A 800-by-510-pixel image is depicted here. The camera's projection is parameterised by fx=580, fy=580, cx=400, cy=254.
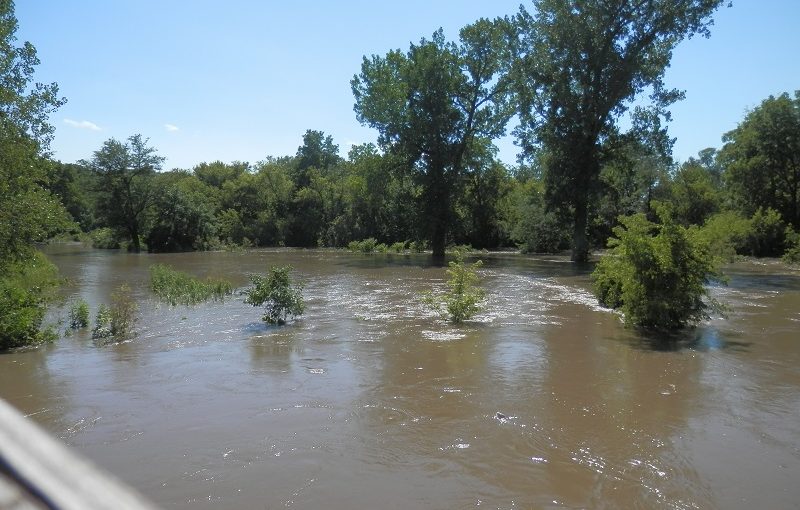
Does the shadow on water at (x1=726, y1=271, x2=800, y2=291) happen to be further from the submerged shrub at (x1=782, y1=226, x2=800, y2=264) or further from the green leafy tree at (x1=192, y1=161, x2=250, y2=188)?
the green leafy tree at (x1=192, y1=161, x2=250, y2=188)

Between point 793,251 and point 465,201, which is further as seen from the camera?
point 465,201

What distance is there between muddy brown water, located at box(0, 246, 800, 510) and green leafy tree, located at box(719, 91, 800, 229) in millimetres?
33018

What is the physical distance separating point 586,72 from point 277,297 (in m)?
25.3

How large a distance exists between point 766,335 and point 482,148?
3294 cm

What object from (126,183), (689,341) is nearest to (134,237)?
(126,183)

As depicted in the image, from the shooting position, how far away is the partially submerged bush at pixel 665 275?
41.0 feet

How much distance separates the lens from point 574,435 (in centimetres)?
698

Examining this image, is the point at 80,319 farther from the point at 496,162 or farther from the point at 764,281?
the point at 496,162

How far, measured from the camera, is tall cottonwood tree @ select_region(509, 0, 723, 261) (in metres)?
31.6

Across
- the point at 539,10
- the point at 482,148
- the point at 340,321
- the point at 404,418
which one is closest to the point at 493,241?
the point at 482,148

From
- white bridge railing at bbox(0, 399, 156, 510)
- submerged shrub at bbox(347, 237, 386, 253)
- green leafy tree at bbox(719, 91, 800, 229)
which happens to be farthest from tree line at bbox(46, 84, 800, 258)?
white bridge railing at bbox(0, 399, 156, 510)

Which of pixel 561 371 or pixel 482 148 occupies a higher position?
pixel 482 148

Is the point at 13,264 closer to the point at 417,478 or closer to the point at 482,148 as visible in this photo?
the point at 417,478

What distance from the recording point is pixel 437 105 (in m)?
40.0
